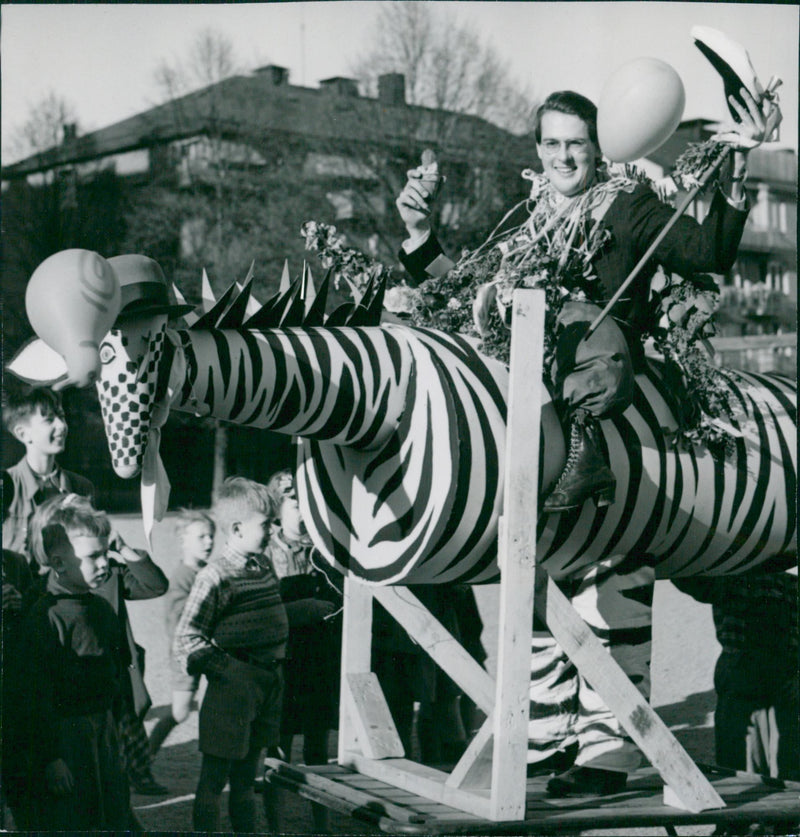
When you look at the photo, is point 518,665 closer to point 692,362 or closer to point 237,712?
point 692,362

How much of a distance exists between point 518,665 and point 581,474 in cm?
56

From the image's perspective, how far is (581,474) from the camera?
12.9 feet

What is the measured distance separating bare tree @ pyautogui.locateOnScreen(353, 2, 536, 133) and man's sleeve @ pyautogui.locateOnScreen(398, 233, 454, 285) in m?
5.46

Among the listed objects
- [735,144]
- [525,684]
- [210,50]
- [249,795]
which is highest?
[210,50]

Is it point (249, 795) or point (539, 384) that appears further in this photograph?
point (249, 795)

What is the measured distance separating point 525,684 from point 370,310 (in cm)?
115

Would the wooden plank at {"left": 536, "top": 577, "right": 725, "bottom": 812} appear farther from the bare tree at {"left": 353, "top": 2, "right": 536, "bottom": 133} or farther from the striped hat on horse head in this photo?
the bare tree at {"left": 353, "top": 2, "right": 536, "bottom": 133}

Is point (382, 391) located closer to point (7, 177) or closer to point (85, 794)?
point (85, 794)

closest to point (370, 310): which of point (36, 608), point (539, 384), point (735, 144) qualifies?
point (539, 384)

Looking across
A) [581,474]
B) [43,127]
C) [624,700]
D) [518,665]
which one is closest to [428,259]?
[581,474]

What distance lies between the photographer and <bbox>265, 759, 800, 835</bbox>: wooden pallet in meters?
3.82

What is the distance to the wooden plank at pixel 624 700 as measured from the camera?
12.7 ft

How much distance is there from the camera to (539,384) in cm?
378

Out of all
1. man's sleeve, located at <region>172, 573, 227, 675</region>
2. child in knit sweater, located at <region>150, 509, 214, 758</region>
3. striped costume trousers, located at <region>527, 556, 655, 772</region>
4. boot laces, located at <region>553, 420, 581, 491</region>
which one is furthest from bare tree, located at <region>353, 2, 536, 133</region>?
boot laces, located at <region>553, 420, 581, 491</region>
